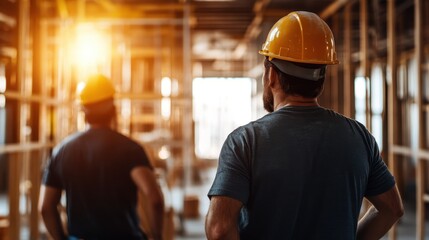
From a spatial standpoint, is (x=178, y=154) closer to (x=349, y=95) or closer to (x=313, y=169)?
(x=349, y=95)

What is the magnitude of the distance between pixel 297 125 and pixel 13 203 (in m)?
3.55

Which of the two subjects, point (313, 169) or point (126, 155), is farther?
point (126, 155)

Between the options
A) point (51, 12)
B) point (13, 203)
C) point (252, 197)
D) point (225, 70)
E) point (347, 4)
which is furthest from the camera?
point (225, 70)

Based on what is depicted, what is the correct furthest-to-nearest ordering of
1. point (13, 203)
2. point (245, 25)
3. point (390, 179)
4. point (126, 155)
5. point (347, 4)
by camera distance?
point (245, 25) < point (347, 4) < point (13, 203) < point (126, 155) < point (390, 179)

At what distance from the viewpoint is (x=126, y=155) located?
3.22 metres

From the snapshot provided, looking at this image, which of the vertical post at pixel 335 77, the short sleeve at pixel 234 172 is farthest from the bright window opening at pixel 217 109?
the short sleeve at pixel 234 172

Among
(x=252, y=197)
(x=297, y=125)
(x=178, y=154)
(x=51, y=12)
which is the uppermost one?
(x=51, y=12)

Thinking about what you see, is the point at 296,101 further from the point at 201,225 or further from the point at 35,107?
the point at 201,225

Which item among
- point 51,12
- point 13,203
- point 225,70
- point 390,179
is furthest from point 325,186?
point 225,70

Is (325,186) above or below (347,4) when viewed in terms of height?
below

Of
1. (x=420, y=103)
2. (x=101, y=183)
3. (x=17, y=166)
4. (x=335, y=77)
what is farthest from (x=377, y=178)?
(x=335, y=77)

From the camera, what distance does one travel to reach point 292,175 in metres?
1.94

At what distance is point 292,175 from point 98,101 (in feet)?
5.88

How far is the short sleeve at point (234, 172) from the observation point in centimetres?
189
